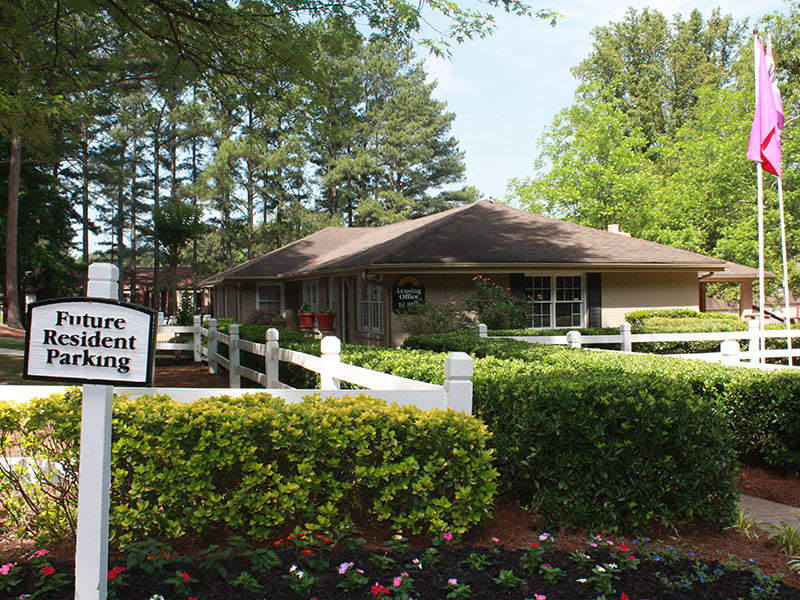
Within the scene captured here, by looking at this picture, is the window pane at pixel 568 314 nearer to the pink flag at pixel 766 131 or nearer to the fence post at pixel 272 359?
the pink flag at pixel 766 131

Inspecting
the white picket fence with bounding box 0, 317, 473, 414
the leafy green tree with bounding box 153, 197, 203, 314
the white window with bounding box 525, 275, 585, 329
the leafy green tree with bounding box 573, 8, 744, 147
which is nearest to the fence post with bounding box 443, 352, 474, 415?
the white picket fence with bounding box 0, 317, 473, 414

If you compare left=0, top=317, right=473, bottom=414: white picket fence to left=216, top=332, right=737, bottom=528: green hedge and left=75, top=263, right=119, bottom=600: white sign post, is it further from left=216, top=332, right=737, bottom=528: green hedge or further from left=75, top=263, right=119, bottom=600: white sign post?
left=75, top=263, right=119, bottom=600: white sign post

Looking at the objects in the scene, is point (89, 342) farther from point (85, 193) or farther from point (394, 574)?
point (85, 193)

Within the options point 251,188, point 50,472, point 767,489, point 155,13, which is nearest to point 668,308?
point 767,489

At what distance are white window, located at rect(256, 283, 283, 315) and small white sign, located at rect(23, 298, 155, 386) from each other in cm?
2286

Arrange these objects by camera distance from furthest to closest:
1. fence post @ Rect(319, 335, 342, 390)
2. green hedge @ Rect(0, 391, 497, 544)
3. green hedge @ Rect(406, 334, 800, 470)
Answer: fence post @ Rect(319, 335, 342, 390) < green hedge @ Rect(406, 334, 800, 470) < green hedge @ Rect(0, 391, 497, 544)

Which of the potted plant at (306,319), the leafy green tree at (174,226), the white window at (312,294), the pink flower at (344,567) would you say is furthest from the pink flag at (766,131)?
the leafy green tree at (174,226)

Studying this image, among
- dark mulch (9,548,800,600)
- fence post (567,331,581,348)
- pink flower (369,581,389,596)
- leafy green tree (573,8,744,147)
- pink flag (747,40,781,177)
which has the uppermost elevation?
leafy green tree (573,8,744,147)

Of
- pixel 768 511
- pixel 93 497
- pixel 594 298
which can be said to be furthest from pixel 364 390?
pixel 594 298

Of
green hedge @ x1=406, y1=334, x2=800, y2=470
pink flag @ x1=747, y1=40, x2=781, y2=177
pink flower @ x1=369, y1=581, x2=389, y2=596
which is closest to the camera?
pink flower @ x1=369, y1=581, x2=389, y2=596

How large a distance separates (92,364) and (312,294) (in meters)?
21.5

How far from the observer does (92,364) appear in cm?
277

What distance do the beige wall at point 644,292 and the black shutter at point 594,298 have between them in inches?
10.5

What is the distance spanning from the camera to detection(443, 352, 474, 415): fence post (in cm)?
437
